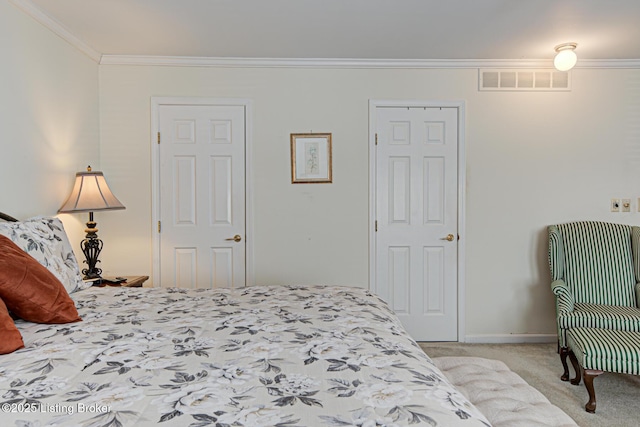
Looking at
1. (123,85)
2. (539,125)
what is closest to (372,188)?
(539,125)

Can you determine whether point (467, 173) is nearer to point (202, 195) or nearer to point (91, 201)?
point (202, 195)

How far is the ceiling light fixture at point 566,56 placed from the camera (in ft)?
10.7

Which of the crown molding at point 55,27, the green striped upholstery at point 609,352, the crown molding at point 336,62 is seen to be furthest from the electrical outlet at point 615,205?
the crown molding at point 55,27

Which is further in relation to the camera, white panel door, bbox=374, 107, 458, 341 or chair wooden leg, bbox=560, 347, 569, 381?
white panel door, bbox=374, 107, 458, 341

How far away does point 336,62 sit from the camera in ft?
12.1

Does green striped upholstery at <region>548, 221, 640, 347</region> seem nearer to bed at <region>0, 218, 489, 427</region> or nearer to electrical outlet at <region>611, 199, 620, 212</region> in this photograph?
electrical outlet at <region>611, 199, 620, 212</region>

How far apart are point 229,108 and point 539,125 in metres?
2.72

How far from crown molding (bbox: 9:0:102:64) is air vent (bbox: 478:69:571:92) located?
3233mm

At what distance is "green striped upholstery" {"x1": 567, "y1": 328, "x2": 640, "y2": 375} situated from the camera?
8.21 ft

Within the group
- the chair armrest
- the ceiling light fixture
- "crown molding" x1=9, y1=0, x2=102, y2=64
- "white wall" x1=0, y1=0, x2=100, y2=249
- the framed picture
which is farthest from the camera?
the framed picture

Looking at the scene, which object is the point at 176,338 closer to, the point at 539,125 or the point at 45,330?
the point at 45,330

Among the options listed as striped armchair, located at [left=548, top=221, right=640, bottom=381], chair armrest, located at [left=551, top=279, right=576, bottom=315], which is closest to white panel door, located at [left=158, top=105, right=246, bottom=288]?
chair armrest, located at [left=551, top=279, right=576, bottom=315]

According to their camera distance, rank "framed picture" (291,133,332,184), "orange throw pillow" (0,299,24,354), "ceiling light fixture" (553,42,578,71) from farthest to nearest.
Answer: "framed picture" (291,133,332,184), "ceiling light fixture" (553,42,578,71), "orange throw pillow" (0,299,24,354)

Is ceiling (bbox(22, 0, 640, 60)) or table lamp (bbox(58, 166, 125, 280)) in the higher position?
ceiling (bbox(22, 0, 640, 60))
